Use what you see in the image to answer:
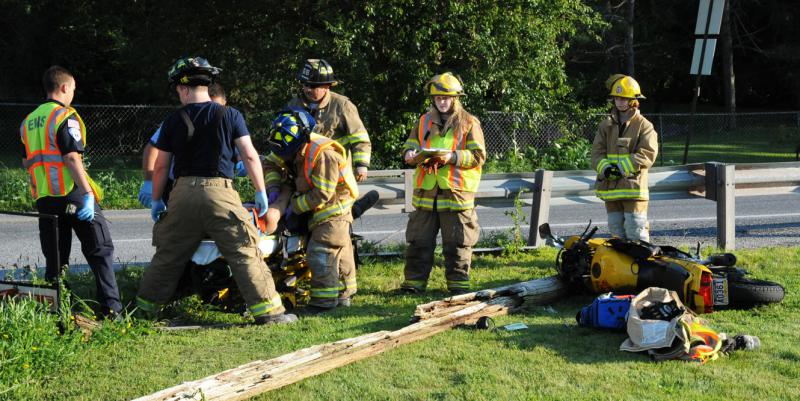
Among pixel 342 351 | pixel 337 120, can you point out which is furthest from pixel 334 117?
pixel 342 351

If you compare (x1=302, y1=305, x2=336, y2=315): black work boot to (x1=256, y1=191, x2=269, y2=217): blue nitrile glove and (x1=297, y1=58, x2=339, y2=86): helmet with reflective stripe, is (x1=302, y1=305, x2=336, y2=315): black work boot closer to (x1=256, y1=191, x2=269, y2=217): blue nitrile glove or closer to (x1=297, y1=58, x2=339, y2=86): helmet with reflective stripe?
(x1=256, y1=191, x2=269, y2=217): blue nitrile glove

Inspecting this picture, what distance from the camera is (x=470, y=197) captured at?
24.3 ft

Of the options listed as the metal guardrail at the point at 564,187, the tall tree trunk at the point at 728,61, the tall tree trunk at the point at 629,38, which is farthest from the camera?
the tall tree trunk at the point at 728,61

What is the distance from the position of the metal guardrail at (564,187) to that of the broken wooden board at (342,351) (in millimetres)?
2054

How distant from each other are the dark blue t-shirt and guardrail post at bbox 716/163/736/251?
5.26 metres

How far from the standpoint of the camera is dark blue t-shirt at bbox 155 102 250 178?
6.04m

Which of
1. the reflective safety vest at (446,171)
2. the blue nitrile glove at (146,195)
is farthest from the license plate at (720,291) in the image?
the blue nitrile glove at (146,195)

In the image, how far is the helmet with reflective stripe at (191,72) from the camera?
6070mm

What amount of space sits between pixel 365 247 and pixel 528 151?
31.7ft

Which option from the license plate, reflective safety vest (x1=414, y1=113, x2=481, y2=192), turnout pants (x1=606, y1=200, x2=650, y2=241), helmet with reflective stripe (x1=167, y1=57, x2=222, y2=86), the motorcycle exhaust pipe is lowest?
the license plate

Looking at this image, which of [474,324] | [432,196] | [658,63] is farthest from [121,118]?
[658,63]

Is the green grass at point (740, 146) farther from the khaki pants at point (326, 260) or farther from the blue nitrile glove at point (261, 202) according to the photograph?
the blue nitrile glove at point (261, 202)

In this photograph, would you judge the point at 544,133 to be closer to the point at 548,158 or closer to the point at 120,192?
the point at 548,158

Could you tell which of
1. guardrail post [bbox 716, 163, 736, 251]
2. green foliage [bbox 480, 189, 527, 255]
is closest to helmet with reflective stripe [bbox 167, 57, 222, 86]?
green foliage [bbox 480, 189, 527, 255]
